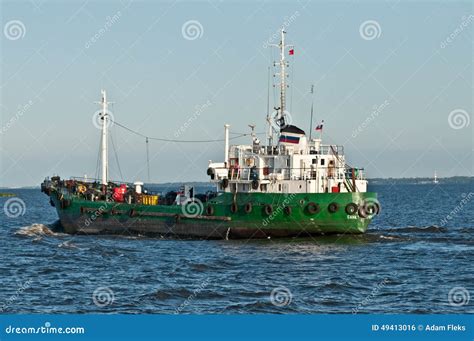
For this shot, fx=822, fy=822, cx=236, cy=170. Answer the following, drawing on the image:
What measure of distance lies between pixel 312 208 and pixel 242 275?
37.6 feet

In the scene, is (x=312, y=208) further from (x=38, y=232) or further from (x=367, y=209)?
(x=38, y=232)

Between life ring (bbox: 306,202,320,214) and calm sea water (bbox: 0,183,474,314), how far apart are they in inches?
63.0

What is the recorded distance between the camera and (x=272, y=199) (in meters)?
44.1

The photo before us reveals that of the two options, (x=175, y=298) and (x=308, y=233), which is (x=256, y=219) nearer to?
(x=308, y=233)

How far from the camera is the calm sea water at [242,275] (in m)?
26.3

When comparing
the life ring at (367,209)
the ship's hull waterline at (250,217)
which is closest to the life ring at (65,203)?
the ship's hull waterline at (250,217)

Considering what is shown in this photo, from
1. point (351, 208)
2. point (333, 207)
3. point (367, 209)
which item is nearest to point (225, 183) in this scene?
point (333, 207)

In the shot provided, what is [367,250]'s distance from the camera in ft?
133

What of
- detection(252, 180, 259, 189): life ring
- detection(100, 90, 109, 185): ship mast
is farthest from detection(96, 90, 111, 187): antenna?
detection(252, 180, 259, 189): life ring

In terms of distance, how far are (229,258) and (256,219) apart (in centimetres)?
700

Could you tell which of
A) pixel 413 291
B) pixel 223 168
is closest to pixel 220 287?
pixel 413 291

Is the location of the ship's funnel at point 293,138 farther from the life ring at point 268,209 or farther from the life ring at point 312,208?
the life ring at point 312,208

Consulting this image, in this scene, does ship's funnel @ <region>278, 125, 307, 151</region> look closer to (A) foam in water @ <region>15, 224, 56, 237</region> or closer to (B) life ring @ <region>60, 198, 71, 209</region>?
(B) life ring @ <region>60, 198, 71, 209</region>

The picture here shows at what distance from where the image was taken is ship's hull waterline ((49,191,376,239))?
142ft
